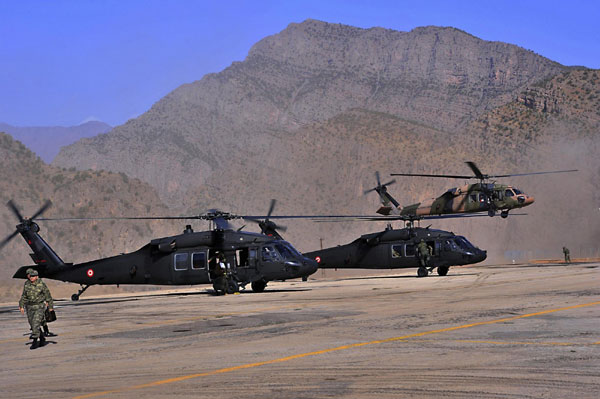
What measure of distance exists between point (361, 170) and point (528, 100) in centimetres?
3067

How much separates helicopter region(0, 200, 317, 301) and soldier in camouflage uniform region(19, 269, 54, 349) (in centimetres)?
1354

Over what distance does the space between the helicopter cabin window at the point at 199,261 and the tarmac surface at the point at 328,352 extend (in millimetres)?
7958

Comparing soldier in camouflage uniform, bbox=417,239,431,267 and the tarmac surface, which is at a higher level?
soldier in camouflage uniform, bbox=417,239,431,267

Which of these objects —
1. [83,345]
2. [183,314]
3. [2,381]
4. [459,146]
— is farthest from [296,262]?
[459,146]

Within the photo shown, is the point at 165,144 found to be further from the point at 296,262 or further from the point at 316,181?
the point at 296,262

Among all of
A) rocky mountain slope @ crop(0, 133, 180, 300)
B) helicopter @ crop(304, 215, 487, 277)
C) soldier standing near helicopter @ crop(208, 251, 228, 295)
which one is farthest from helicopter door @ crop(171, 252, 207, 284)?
rocky mountain slope @ crop(0, 133, 180, 300)

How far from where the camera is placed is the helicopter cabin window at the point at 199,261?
29938 mm

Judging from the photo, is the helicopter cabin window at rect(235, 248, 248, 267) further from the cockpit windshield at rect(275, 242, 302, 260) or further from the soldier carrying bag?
the soldier carrying bag

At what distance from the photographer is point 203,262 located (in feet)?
98.2

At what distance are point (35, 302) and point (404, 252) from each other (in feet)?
86.9

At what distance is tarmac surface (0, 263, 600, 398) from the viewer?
9328 mm

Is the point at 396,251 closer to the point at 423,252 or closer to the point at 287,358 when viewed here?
the point at 423,252

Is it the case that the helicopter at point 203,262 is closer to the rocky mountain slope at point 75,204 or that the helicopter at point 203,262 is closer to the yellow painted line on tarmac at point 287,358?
the yellow painted line on tarmac at point 287,358

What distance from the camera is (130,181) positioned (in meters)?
123
